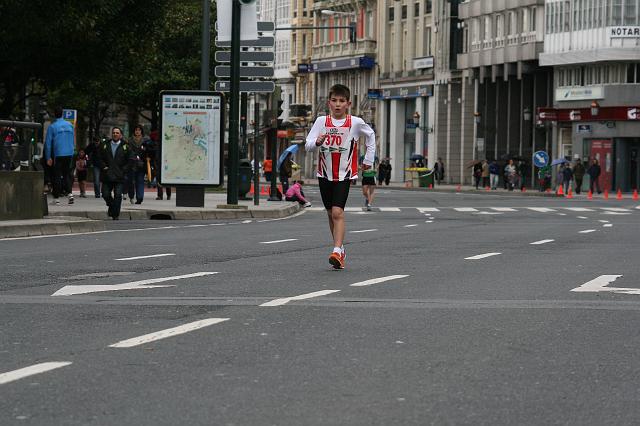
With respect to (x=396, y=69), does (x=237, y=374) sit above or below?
below

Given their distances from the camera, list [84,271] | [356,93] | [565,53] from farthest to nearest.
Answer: [356,93], [565,53], [84,271]

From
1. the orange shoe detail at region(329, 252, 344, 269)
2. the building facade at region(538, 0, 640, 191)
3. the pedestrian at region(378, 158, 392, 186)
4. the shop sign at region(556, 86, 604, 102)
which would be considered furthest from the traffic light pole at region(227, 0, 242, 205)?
the pedestrian at region(378, 158, 392, 186)

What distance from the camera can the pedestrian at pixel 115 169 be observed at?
99.0 ft

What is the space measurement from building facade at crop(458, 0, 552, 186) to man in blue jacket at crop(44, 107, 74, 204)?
169 ft

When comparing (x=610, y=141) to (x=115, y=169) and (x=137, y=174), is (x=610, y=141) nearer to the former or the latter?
(x=137, y=174)

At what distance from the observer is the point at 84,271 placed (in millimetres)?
15867

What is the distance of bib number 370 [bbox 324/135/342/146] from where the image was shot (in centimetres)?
1694

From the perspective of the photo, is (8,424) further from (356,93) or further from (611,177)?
(356,93)

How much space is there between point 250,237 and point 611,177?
5626cm

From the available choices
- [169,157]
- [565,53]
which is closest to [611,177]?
[565,53]

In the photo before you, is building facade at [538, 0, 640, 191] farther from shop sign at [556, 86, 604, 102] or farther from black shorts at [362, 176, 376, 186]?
black shorts at [362, 176, 376, 186]

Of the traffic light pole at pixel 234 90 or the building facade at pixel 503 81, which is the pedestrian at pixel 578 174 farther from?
the traffic light pole at pixel 234 90

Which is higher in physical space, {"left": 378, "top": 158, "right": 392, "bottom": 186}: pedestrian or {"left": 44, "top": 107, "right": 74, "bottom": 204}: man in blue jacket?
{"left": 44, "top": 107, "right": 74, "bottom": 204}: man in blue jacket

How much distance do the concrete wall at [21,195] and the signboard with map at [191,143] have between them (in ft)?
34.9
